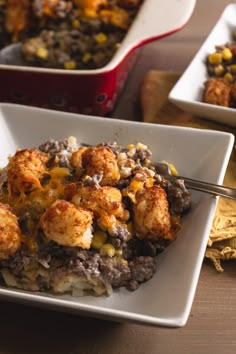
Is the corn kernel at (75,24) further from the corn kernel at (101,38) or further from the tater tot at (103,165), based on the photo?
the tater tot at (103,165)

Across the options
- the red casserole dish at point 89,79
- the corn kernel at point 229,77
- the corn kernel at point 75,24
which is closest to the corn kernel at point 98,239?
the red casserole dish at point 89,79

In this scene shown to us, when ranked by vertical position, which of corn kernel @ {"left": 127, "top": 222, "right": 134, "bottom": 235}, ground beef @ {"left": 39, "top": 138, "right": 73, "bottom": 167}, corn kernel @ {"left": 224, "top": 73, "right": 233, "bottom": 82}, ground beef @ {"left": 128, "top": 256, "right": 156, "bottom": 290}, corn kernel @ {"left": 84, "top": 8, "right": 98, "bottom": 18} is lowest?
ground beef @ {"left": 128, "top": 256, "right": 156, "bottom": 290}

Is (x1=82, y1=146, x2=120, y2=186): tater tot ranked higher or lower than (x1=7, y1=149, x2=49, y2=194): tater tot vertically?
higher

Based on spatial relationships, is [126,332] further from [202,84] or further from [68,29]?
[68,29]

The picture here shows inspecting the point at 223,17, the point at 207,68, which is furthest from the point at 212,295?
the point at 223,17

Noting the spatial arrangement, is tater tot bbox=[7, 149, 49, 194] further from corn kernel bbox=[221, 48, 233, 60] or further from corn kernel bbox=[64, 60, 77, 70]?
corn kernel bbox=[221, 48, 233, 60]

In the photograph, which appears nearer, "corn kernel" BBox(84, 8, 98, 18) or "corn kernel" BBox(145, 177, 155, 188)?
"corn kernel" BBox(145, 177, 155, 188)

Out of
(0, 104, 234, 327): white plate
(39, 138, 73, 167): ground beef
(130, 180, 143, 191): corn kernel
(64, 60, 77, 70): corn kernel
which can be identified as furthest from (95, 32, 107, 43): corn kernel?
(130, 180, 143, 191): corn kernel
